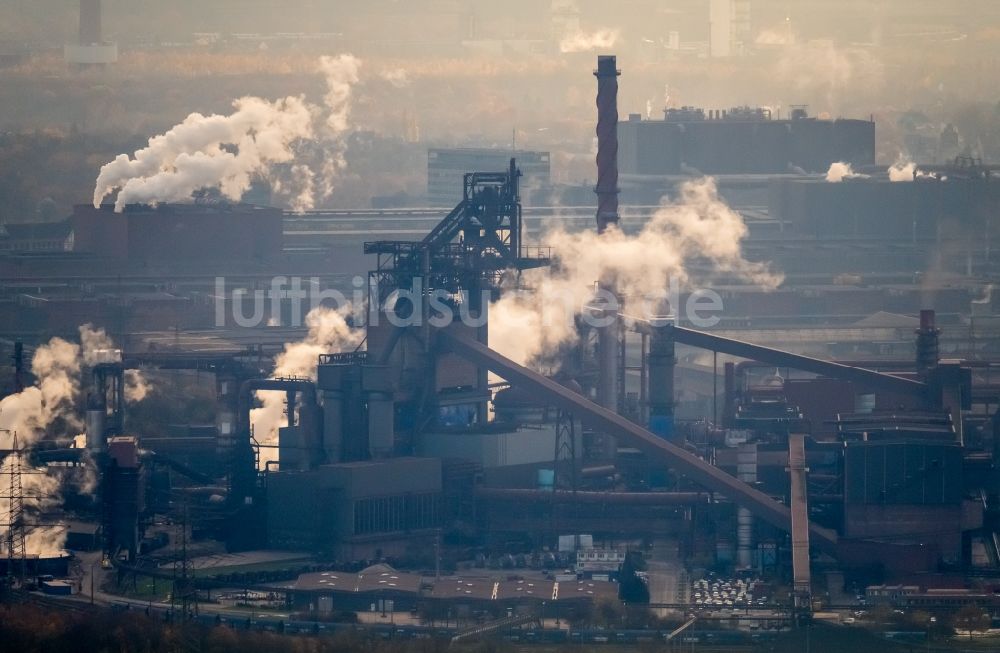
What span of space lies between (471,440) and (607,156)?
829 cm

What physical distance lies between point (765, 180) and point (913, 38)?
21.9m

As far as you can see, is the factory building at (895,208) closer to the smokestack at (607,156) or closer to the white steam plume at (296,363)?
the smokestack at (607,156)

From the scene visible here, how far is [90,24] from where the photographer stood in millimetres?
91438

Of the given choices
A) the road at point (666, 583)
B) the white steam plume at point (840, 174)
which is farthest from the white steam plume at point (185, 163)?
the road at point (666, 583)

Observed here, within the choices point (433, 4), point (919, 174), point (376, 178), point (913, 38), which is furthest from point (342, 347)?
point (433, 4)

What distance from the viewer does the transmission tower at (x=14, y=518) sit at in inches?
1446

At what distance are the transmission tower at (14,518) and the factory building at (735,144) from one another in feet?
143

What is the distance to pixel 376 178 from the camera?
93688mm

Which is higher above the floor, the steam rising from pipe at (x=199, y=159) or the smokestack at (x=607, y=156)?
the steam rising from pipe at (x=199, y=159)

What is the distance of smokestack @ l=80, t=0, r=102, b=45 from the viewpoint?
91000mm

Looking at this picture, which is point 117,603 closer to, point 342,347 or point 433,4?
point 342,347

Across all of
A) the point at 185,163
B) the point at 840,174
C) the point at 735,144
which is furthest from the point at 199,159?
the point at 735,144

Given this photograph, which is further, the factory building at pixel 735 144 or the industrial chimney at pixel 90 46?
the industrial chimney at pixel 90 46

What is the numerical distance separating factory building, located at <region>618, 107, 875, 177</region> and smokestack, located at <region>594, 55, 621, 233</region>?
111 feet
